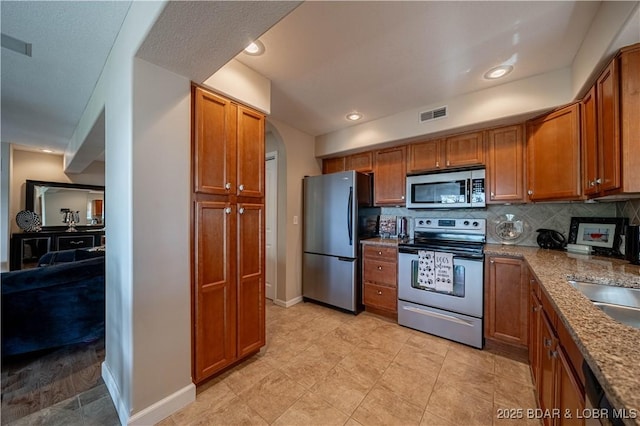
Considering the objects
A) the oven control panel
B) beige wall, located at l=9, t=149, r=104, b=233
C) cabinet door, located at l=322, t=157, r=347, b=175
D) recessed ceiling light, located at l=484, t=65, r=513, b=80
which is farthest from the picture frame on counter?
beige wall, located at l=9, t=149, r=104, b=233

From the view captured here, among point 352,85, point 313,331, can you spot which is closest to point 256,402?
point 313,331

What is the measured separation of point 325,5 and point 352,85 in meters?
0.95

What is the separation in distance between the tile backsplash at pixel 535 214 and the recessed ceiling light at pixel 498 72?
1.34 metres

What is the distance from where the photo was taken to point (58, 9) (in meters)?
1.40

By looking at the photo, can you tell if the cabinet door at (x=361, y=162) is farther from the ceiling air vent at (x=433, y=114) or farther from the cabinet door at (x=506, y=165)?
the cabinet door at (x=506, y=165)

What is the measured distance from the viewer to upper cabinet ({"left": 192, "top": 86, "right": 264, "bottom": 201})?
168 centimetres

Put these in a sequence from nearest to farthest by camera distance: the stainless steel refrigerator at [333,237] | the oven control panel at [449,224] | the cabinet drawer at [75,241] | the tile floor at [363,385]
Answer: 1. the tile floor at [363,385]
2. the oven control panel at [449,224]
3. the stainless steel refrigerator at [333,237]
4. the cabinet drawer at [75,241]

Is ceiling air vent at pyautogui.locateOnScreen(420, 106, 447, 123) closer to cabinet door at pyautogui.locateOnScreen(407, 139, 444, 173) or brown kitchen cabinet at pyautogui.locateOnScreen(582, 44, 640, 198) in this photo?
cabinet door at pyautogui.locateOnScreen(407, 139, 444, 173)

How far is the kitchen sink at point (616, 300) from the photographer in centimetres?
109

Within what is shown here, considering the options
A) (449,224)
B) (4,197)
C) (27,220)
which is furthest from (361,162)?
(27,220)

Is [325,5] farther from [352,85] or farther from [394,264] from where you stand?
[394,264]

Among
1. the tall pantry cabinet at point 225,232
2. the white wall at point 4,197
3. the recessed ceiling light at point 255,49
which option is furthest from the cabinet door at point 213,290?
the white wall at point 4,197

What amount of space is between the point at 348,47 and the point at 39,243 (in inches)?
236

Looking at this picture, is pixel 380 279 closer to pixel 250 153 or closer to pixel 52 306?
pixel 250 153
